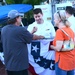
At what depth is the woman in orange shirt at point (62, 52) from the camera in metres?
3.89

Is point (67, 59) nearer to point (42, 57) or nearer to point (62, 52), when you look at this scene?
point (62, 52)

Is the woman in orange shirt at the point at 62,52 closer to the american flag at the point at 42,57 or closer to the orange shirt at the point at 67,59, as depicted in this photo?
the orange shirt at the point at 67,59

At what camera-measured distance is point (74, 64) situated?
4078 millimetres

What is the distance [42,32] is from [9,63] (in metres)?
1.33

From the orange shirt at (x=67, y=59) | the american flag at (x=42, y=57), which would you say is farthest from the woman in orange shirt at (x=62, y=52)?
the american flag at (x=42, y=57)

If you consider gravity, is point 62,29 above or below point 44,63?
above

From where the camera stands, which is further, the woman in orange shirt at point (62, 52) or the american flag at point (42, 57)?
the american flag at point (42, 57)

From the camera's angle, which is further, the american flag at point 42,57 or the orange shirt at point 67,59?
the american flag at point 42,57

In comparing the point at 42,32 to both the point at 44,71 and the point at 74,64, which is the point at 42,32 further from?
the point at 74,64

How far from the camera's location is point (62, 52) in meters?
4.00

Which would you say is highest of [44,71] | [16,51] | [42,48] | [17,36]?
[17,36]

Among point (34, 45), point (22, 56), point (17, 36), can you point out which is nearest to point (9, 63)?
point (22, 56)

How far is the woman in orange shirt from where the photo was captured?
3887 millimetres

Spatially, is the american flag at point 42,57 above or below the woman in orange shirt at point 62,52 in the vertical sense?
below
